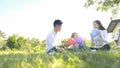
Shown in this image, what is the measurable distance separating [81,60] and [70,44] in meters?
3.46

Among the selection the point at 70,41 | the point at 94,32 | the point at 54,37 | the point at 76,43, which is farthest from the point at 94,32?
the point at 54,37

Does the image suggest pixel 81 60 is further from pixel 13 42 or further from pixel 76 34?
pixel 13 42

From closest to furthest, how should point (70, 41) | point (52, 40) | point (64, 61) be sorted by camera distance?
point (64, 61), point (52, 40), point (70, 41)

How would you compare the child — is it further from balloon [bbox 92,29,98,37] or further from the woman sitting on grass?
the woman sitting on grass

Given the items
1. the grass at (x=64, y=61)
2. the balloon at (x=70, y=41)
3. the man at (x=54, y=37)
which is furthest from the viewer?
the balloon at (x=70, y=41)

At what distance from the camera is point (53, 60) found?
23.6 feet

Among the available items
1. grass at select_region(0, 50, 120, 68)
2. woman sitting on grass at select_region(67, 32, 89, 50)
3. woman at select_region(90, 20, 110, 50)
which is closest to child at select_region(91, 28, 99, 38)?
woman at select_region(90, 20, 110, 50)

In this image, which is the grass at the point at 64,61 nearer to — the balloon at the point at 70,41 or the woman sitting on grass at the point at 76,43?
the woman sitting on grass at the point at 76,43

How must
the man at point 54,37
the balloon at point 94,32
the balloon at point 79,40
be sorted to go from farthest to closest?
the balloon at point 94,32, the balloon at point 79,40, the man at point 54,37

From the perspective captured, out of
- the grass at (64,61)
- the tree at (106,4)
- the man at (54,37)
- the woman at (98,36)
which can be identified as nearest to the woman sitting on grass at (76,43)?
the man at (54,37)

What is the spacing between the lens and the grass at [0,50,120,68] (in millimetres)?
6691

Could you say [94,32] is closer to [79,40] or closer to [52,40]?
[79,40]

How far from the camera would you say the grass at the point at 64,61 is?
6.69 m

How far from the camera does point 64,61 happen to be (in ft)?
24.3
